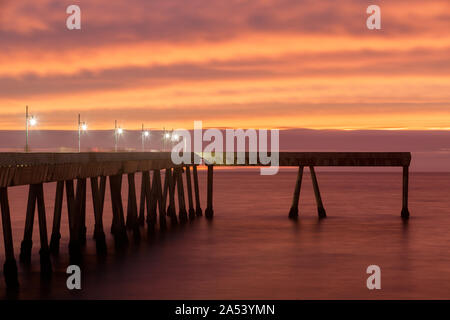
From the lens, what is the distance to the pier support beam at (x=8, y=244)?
16.2 meters

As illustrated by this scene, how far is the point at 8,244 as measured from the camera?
16.4 metres

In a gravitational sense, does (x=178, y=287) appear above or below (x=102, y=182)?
below

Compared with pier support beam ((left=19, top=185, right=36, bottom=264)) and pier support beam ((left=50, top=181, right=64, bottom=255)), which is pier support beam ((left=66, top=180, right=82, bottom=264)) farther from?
Answer: pier support beam ((left=19, top=185, right=36, bottom=264))

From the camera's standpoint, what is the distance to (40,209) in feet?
68.2

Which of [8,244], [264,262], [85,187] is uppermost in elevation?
[85,187]

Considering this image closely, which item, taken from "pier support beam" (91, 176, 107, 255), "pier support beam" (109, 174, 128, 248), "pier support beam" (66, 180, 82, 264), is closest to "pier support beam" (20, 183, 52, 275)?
"pier support beam" (66, 180, 82, 264)

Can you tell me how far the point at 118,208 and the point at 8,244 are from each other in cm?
767

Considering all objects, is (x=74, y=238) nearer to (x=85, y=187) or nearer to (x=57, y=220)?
(x=57, y=220)

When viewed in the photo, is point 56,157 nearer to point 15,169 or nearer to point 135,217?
point 135,217

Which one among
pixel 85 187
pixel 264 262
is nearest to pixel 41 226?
pixel 85 187

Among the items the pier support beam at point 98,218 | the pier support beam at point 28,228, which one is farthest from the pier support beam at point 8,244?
the pier support beam at point 98,218
